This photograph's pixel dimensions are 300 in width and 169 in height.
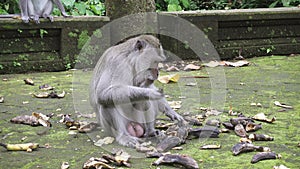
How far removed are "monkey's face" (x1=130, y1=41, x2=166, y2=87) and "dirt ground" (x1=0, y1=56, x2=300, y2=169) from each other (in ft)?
1.90

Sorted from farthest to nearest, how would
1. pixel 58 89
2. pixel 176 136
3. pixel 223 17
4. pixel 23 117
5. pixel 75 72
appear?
pixel 223 17 < pixel 75 72 < pixel 58 89 < pixel 23 117 < pixel 176 136

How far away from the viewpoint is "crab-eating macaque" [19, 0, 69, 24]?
23.5 feet

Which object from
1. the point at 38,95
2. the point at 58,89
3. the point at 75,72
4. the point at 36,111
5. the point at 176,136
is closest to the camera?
the point at 176,136

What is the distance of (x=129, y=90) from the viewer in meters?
3.62

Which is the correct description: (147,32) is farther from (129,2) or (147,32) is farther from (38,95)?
(38,95)

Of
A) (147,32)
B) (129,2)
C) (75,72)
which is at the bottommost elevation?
(75,72)

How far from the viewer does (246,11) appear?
779 centimetres

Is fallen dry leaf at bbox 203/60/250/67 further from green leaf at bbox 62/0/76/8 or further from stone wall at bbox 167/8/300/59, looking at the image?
green leaf at bbox 62/0/76/8

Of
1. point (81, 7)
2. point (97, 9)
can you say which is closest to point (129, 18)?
point (81, 7)

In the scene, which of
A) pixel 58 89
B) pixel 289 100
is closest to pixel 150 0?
pixel 58 89

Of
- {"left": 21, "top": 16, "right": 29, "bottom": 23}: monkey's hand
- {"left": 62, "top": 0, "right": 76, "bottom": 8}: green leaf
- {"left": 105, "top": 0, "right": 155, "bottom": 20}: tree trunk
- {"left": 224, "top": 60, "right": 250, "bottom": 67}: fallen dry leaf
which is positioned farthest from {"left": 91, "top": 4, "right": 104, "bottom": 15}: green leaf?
{"left": 224, "top": 60, "right": 250, "bottom": 67}: fallen dry leaf

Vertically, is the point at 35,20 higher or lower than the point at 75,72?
higher

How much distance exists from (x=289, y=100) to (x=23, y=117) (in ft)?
8.55

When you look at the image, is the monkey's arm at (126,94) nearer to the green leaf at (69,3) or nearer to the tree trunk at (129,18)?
the tree trunk at (129,18)
